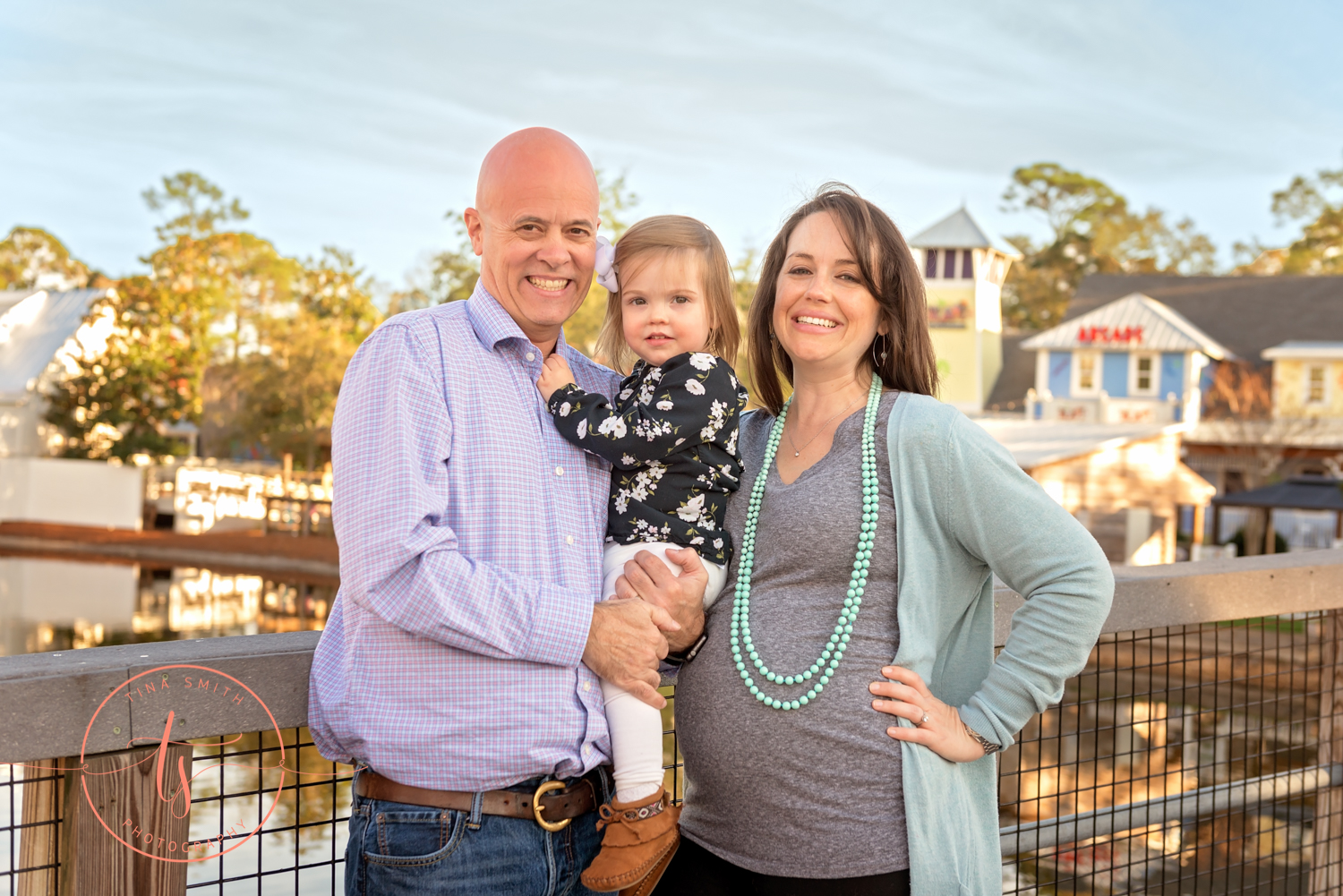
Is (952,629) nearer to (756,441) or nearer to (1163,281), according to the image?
(756,441)

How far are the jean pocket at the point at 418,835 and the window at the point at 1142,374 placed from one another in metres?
32.0

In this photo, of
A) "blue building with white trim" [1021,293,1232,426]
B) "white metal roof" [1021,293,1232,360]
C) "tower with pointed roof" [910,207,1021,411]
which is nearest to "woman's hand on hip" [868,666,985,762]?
"blue building with white trim" [1021,293,1232,426]

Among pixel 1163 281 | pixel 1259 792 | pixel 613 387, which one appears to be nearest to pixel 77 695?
pixel 613 387

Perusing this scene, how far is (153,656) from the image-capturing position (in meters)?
1.83

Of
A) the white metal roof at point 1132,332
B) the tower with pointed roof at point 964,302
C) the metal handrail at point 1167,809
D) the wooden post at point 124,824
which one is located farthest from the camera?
the tower with pointed roof at point 964,302

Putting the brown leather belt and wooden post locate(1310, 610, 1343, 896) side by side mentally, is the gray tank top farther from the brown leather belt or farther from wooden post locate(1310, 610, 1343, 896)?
wooden post locate(1310, 610, 1343, 896)

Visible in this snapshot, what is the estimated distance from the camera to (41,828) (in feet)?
6.11

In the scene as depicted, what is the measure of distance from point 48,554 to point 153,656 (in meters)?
28.1

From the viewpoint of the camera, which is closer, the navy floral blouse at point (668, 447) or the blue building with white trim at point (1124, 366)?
the navy floral blouse at point (668, 447)

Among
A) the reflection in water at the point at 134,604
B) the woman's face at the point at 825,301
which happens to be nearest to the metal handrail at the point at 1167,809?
the woman's face at the point at 825,301

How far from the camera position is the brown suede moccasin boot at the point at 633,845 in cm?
199

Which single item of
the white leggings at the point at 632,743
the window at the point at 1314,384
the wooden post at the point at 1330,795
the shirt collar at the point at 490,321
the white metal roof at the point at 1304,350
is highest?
the white metal roof at the point at 1304,350

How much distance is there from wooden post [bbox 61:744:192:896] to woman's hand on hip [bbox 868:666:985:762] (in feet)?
3.79

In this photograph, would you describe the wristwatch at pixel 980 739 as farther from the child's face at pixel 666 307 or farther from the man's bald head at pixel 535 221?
the man's bald head at pixel 535 221
